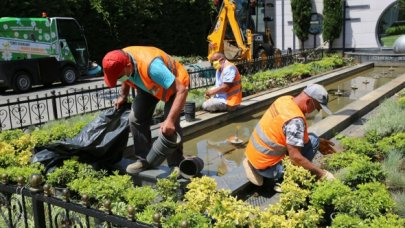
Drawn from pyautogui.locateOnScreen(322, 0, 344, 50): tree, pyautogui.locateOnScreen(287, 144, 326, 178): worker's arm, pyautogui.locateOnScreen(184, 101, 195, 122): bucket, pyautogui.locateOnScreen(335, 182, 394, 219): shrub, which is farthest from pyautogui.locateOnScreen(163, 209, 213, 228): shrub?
pyautogui.locateOnScreen(322, 0, 344, 50): tree

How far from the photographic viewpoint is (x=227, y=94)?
28.8ft

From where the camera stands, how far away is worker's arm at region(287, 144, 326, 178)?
168 inches

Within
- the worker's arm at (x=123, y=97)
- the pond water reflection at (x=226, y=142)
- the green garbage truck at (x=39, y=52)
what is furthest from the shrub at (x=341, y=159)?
the green garbage truck at (x=39, y=52)

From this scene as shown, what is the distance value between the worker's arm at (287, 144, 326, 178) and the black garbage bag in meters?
1.92

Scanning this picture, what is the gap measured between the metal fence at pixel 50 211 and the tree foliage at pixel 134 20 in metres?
16.0

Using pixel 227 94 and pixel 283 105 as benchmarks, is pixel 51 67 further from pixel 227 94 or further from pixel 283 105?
pixel 283 105

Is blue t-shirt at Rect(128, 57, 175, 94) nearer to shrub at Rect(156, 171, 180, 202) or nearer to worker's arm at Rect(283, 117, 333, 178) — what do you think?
shrub at Rect(156, 171, 180, 202)

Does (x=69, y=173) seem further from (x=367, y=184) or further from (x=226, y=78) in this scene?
(x=226, y=78)

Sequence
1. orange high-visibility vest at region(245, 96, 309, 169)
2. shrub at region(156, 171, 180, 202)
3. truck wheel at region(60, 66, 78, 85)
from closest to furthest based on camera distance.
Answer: shrub at region(156, 171, 180, 202) → orange high-visibility vest at region(245, 96, 309, 169) → truck wheel at region(60, 66, 78, 85)

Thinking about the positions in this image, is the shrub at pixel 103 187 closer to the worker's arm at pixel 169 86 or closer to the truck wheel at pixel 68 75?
the worker's arm at pixel 169 86

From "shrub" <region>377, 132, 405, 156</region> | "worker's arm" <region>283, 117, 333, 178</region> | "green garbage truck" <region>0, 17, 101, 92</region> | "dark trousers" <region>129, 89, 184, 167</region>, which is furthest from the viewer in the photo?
"green garbage truck" <region>0, 17, 101, 92</region>

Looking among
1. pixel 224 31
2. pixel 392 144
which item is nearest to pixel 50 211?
pixel 392 144

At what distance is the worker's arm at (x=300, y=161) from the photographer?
4.26 m

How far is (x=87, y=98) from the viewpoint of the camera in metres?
12.5
